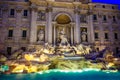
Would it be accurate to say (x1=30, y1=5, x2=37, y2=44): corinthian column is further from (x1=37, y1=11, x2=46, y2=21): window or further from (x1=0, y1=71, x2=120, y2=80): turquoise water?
(x1=0, y1=71, x2=120, y2=80): turquoise water

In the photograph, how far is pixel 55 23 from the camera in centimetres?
2600

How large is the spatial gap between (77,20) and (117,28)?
8.52 metres

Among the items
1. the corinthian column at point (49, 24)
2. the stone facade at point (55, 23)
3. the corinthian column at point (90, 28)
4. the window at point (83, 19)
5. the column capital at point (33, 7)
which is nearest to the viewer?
the stone facade at point (55, 23)

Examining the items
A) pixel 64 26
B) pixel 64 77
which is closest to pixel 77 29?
pixel 64 26

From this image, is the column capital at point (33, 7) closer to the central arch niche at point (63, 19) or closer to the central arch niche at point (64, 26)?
the central arch niche at point (64, 26)

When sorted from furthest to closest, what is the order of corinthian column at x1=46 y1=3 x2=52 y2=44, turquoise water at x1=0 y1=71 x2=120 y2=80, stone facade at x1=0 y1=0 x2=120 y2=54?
corinthian column at x1=46 y1=3 x2=52 y2=44, stone facade at x1=0 y1=0 x2=120 y2=54, turquoise water at x1=0 y1=71 x2=120 y2=80

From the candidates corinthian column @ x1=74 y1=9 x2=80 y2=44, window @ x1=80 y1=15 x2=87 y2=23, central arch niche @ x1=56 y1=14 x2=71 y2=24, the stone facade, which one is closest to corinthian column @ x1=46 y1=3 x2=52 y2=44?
the stone facade

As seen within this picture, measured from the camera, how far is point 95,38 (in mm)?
27688

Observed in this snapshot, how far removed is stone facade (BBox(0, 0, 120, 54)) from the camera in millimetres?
24797

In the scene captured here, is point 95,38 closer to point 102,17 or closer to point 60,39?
point 102,17

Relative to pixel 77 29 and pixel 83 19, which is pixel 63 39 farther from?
pixel 83 19

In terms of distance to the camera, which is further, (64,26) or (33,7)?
(64,26)

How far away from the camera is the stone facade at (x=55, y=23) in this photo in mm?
24797

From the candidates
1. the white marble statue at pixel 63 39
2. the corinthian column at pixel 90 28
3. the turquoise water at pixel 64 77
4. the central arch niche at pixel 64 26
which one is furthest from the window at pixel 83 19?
the turquoise water at pixel 64 77
